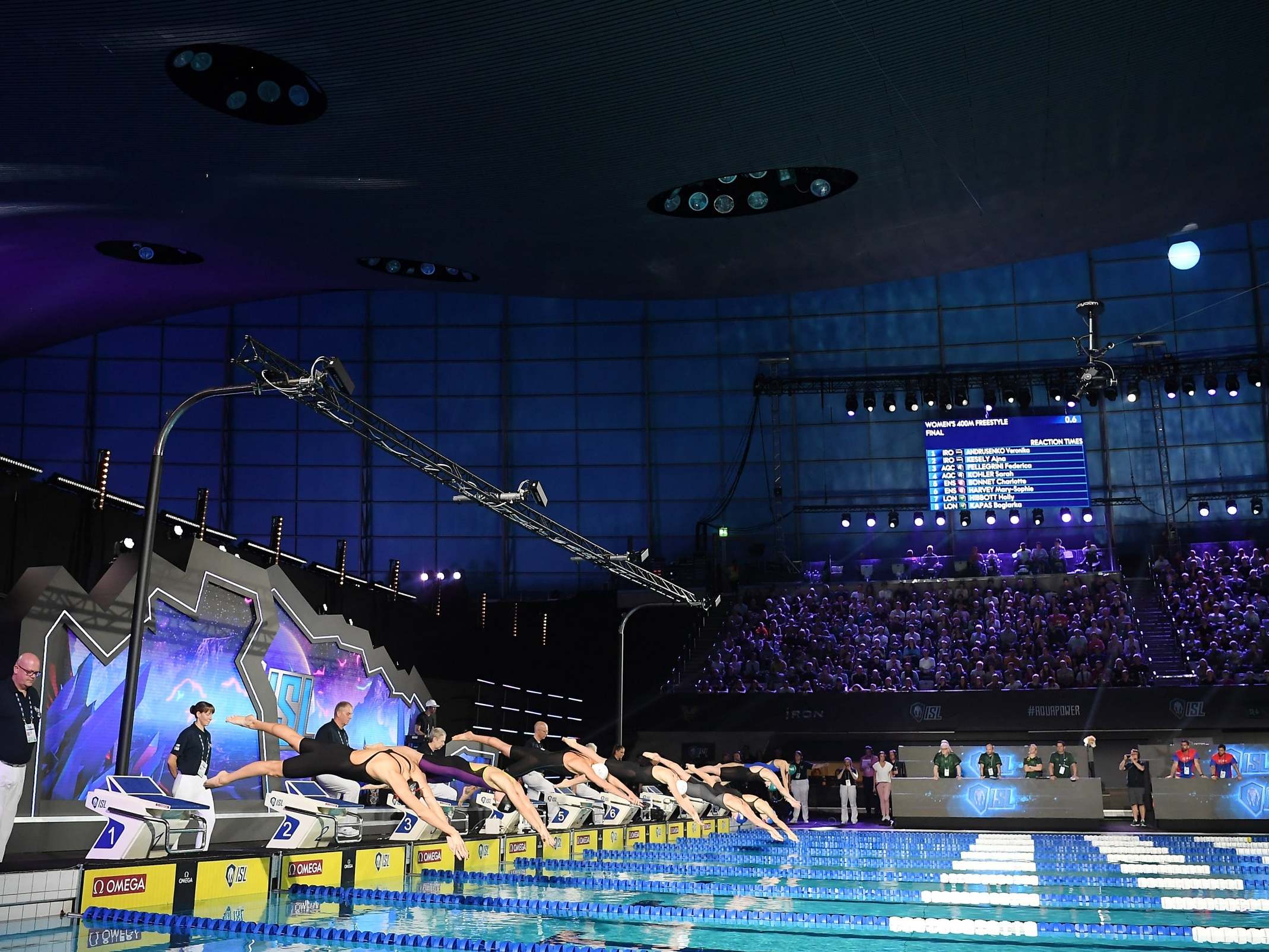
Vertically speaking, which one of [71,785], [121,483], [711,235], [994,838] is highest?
[711,235]

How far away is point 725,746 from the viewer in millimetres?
23156

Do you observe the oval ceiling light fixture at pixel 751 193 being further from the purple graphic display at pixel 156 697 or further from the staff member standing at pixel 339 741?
the staff member standing at pixel 339 741

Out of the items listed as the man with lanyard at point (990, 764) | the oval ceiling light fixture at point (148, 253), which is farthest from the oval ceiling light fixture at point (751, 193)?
the man with lanyard at point (990, 764)

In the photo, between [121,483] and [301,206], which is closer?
[301,206]

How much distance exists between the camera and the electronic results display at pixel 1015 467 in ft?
90.0

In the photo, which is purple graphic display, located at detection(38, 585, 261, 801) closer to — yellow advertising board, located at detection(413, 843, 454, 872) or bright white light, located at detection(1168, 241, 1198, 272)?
yellow advertising board, located at detection(413, 843, 454, 872)

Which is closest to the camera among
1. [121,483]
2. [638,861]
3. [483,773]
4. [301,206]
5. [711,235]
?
[483,773]

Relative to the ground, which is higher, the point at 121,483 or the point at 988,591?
the point at 121,483

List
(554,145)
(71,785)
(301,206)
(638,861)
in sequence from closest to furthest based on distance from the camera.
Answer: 1. (638,861)
2. (71,785)
3. (554,145)
4. (301,206)

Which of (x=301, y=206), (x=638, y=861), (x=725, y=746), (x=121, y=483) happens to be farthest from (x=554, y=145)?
(x=121, y=483)

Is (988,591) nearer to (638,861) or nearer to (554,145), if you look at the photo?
(554,145)

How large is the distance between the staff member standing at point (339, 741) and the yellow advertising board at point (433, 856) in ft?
2.85

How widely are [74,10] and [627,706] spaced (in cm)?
1646

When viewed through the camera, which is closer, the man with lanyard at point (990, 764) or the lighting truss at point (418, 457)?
the lighting truss at point (418, 457)
